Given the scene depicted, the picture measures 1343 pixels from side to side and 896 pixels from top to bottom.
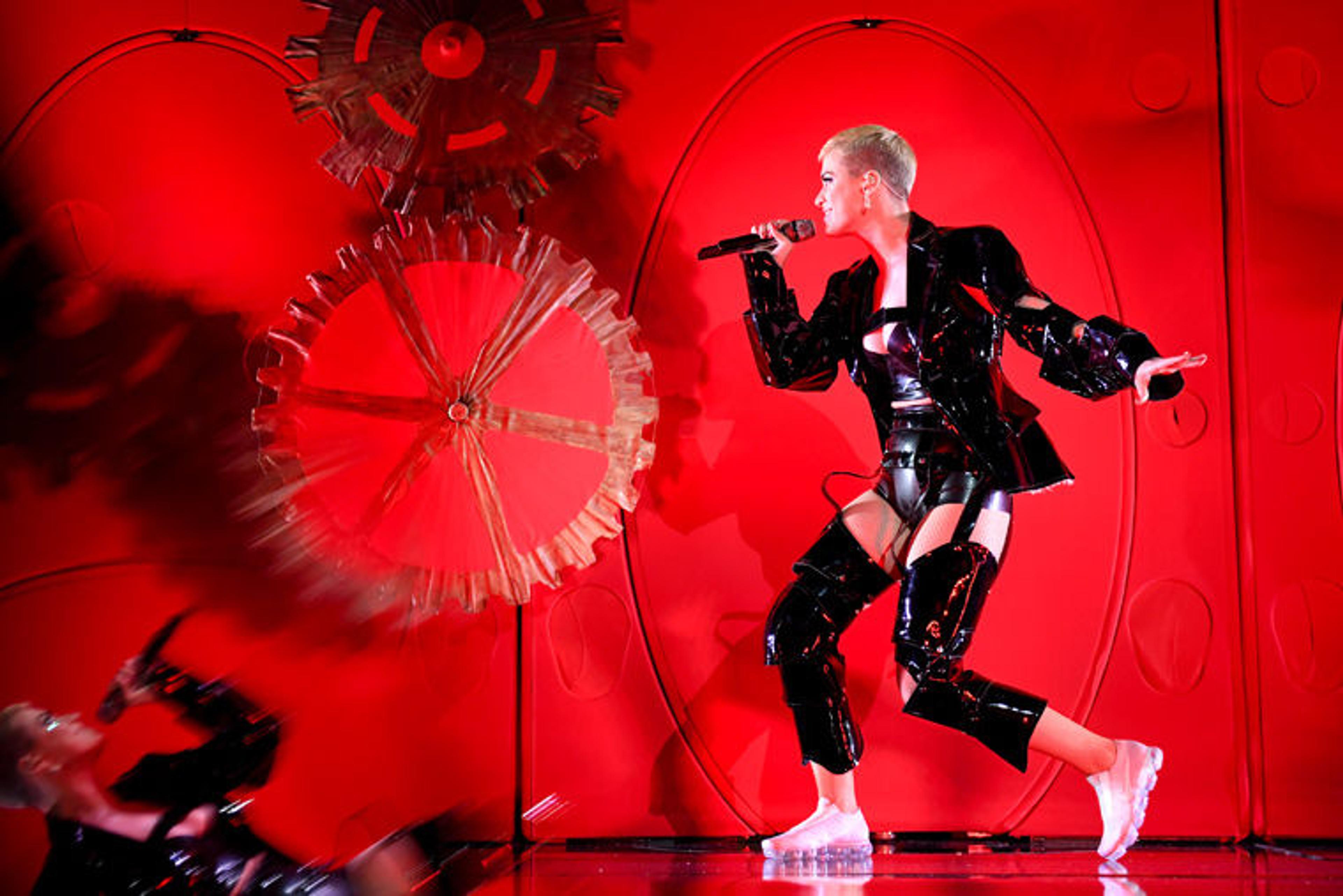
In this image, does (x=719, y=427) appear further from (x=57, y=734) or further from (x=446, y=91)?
(x=57, y=734)

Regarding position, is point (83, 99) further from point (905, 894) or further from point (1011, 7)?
point (905, 894)

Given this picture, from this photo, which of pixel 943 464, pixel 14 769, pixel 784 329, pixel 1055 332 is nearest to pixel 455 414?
pixel 784 329

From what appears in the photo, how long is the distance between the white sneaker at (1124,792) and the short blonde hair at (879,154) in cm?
136

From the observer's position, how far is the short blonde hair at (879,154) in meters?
2.83

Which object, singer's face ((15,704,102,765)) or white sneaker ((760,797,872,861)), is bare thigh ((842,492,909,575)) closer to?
white sneaker ((760,797,872,861))

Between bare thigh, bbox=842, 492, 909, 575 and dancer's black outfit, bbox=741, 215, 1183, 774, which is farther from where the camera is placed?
bare thigh, bbox=842, 492, 909, 575

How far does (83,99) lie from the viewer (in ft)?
11.1

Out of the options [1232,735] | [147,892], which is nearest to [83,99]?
[147,892]

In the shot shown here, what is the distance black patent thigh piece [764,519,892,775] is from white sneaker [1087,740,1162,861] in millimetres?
557

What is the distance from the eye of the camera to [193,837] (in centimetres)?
280

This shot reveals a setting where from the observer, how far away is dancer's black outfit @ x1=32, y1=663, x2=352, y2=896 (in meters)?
2.67

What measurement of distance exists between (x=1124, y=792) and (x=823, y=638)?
2.42ft

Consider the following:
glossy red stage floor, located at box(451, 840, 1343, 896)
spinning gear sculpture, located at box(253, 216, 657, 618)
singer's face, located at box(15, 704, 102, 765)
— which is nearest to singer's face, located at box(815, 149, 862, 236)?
spinning gear sculpture, located at box(253, 216, 657, 618)

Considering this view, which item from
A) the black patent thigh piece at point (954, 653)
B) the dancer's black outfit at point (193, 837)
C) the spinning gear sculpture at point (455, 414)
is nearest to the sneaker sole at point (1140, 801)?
the black patent thigh piece at point (954, 653)
